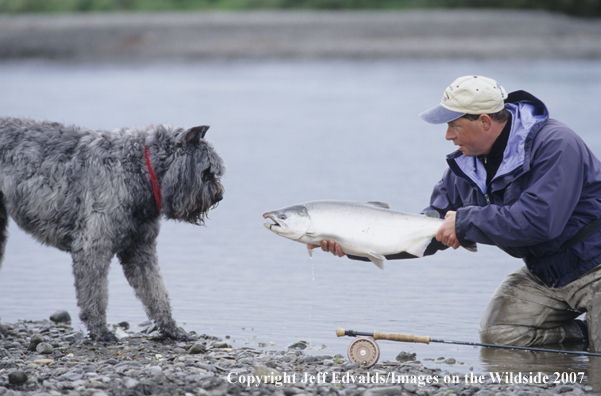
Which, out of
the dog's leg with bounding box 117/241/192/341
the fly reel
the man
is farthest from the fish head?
the dog's leg with bounding box 117/241/192/341

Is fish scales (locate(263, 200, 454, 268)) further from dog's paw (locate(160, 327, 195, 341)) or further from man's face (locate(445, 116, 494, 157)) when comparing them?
dog's paw (locate(160, 327, 195, 341))

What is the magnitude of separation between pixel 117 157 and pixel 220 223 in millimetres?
4679

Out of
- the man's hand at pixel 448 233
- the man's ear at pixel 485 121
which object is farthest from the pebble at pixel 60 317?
the man's ear at pixel 485 121

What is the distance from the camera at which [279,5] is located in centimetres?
4844

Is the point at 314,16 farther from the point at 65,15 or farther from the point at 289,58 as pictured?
the point at 65,15

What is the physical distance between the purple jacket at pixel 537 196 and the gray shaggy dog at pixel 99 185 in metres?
1.98

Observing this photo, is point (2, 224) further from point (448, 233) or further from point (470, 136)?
point (470, 136)

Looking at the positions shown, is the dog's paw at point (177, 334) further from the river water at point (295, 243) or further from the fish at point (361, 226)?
the fish at point (361, 226)

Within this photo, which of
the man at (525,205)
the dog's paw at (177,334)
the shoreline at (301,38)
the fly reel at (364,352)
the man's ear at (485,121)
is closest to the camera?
the man at (525,205)

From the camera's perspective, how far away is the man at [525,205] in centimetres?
545

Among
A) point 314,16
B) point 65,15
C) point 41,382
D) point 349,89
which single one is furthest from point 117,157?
point 65,15

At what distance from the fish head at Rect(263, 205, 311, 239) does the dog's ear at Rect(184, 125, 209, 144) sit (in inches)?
43.3

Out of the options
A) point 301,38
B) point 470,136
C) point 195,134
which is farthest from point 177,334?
point 301,38

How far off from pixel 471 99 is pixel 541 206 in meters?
0.90
